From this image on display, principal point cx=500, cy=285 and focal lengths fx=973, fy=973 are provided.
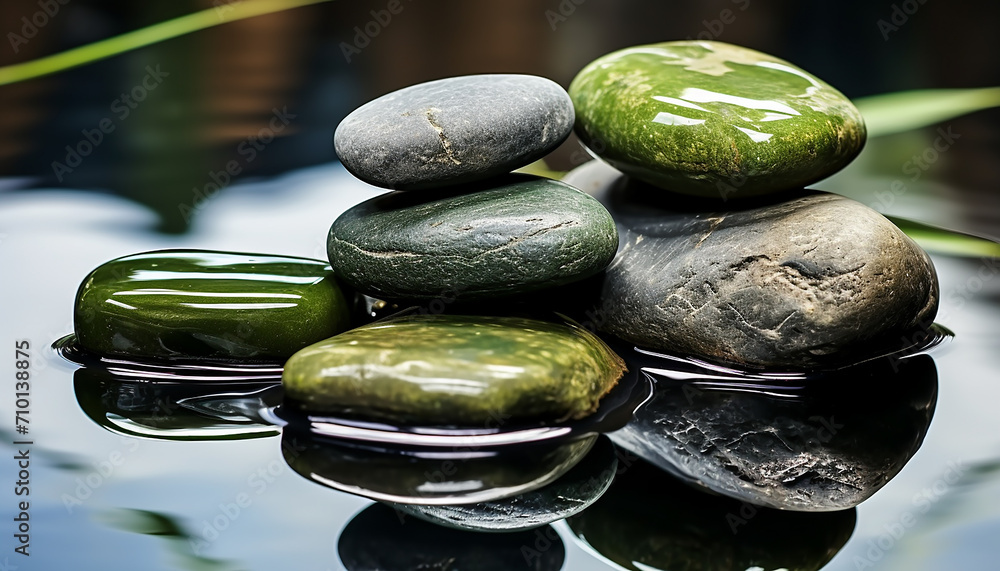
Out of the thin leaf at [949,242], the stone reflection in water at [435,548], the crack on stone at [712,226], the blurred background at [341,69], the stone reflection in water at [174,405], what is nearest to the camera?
the stone reflection in water at [435,548]

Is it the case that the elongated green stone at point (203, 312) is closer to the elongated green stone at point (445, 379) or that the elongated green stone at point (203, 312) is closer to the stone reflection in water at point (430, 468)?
the elongated green stone at point (445, 379)

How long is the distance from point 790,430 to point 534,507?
0.68 meters

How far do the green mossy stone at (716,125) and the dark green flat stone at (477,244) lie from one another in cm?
27

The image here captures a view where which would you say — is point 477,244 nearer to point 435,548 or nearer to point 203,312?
point 203,312

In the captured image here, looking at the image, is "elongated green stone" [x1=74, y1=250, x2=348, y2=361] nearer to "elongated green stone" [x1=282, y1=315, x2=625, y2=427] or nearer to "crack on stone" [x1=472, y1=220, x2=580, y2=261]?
"elongated green stone" [x1=282, y1=315, x2=625, y2=427]

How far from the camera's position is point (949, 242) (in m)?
3.42

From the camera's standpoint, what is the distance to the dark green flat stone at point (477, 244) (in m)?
2.24

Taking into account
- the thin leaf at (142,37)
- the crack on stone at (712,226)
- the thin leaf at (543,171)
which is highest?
the thin leaf at (142,37)

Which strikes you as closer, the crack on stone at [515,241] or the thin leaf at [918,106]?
the crack on stone at [515,241]

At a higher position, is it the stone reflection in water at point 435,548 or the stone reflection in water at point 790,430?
the stone reflection in water at point 435,548

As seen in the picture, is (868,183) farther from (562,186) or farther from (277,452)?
(277,452)

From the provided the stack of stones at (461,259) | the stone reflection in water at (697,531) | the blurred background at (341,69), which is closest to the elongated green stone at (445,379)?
the stack of stones at (461,259)

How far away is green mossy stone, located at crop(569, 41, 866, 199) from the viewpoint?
2.42 metres

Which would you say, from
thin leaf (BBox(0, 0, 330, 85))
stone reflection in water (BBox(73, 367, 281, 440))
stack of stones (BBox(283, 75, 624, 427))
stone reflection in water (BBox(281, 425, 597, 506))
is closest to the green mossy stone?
stack of stones (BBox(283, 75, 624, 427))
